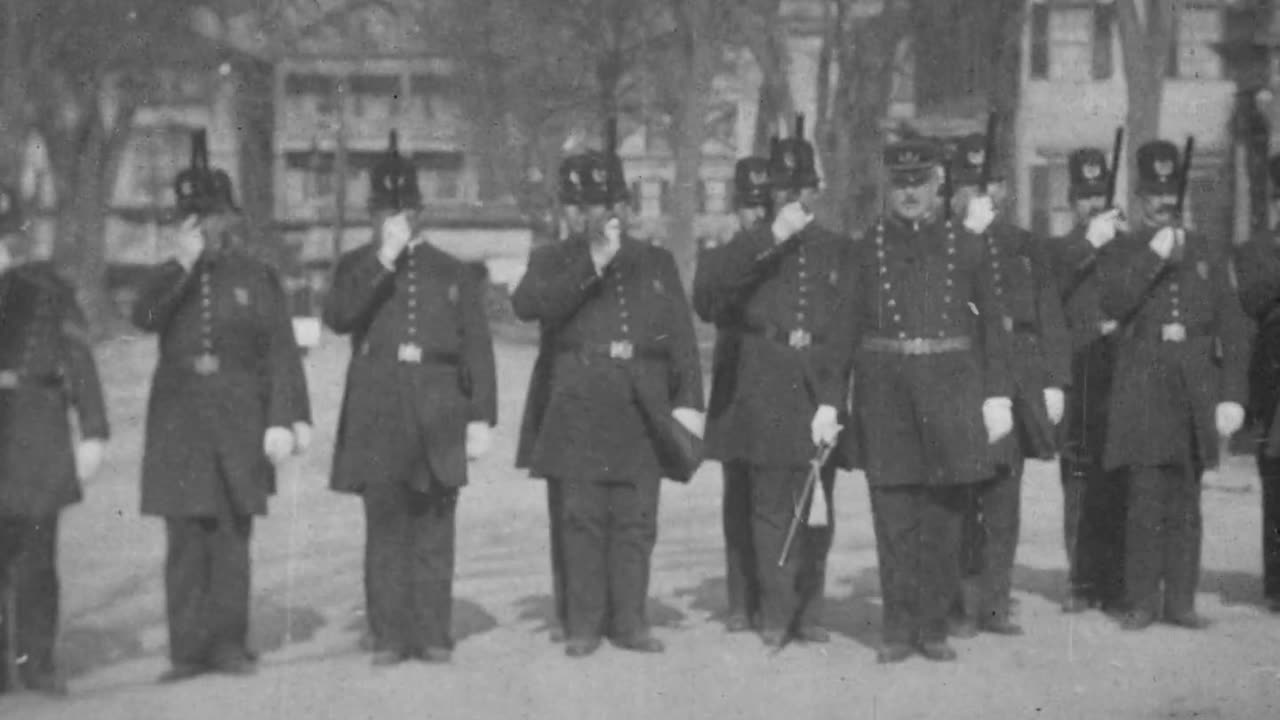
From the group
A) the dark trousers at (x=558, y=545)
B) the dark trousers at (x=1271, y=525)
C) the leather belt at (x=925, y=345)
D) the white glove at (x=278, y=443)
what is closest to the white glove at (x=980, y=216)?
the leather belt at (x=925, y=345)

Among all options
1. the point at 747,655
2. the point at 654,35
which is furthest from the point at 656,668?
the point at 654,35

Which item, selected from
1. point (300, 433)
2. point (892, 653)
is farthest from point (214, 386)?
point (892, 653)

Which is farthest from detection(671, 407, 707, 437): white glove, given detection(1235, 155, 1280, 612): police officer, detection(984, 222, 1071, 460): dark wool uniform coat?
detection(1235, 155, 1280, 612): police officer

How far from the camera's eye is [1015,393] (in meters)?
10.8

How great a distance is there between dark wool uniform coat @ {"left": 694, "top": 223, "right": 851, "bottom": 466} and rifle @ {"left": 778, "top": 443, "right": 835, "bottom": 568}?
8 centimetres

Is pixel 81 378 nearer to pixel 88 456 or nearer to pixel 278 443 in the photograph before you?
pixel 88 456

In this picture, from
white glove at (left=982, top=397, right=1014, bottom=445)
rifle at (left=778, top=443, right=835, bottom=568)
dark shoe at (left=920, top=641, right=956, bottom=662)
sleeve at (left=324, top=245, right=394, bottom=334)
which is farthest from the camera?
rifle at (left=778, top=443, right=835, bottom=568)

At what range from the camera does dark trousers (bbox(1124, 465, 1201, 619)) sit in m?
Answer: 10.7

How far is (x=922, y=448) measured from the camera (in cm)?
983

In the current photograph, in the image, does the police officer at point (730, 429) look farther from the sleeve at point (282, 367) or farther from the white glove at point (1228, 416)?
the white glove at point (1228, 416)

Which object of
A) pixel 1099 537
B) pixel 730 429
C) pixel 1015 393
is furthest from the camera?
pixel 1099 537

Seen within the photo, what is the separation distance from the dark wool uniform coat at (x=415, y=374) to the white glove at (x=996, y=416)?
2216 millimetres

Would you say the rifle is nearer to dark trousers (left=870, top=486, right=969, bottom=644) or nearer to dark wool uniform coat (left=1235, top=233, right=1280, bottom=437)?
dark trousers (left=870, top=486, right=969, bottom=644)

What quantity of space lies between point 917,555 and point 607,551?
4.69 ft
